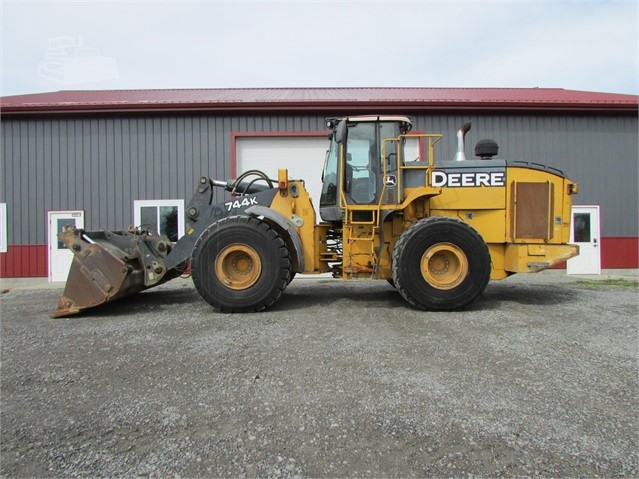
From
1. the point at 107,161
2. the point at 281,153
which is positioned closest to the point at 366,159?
the point at 281,153

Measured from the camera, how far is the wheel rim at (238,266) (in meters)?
5.92

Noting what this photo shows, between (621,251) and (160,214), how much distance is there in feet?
45.8

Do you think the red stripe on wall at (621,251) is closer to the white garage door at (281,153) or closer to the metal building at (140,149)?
the metal building at (140,149)

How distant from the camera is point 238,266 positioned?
6.09m

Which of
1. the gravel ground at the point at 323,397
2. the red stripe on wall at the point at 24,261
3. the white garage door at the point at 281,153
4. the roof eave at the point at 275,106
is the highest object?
the roof eave at the point at 275,106

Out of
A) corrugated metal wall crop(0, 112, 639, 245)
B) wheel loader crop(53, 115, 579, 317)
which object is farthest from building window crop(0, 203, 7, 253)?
wheel loader crop(53, 115, 579, 317)

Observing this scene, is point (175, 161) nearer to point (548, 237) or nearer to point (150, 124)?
point (150, 124)

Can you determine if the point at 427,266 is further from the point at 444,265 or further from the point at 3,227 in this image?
the point at 3,227

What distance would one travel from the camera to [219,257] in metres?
5.91

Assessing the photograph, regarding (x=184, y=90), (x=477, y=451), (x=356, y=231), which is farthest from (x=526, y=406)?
(x=184, y=90)

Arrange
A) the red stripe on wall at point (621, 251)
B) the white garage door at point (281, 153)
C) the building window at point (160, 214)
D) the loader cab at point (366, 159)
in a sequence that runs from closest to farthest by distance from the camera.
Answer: the loader cab at point (366, 159) → the building window at point (160, 214) → the white garage door at point (281, 153) → the red stripe on wall at point (621, 251)

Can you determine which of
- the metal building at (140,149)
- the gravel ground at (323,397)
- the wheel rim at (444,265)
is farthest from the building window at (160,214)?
the wheel rim at (444,265)

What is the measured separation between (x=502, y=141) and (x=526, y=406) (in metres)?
11.4

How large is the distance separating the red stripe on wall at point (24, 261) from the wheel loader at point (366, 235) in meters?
7.11
